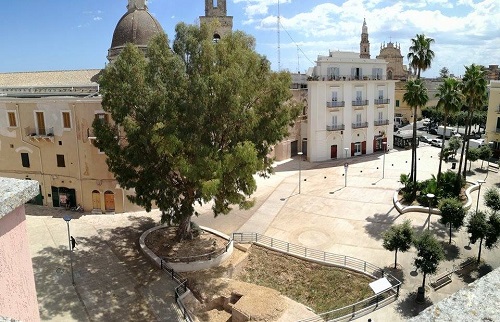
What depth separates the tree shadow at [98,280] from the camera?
17.4 m

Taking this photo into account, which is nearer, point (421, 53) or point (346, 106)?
point (421, 53)

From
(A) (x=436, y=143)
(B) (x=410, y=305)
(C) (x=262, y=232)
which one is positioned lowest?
(B) (x=410, y=305)

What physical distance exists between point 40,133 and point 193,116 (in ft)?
55.1

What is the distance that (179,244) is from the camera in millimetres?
23672

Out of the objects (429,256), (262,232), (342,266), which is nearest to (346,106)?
(262,232)

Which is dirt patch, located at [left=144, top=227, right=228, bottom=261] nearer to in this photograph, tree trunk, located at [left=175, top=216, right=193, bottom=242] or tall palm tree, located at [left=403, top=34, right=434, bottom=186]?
tree trunk, located at [left=175, top=216, right=193, bottom=242]

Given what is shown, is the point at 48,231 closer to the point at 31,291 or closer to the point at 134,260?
the point at 134,260

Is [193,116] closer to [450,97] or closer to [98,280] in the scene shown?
[98,280]

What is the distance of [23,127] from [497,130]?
4759cm

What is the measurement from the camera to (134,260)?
22125 mm

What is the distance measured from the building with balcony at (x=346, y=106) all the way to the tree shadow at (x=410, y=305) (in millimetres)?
26877

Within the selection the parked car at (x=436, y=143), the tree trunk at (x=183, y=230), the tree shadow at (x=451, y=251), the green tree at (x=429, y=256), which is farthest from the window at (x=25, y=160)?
the parked car at (x=436, y=143)

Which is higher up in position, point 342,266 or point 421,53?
point 421,53

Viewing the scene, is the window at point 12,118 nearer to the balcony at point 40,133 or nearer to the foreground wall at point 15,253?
the balcony at point 40,133
